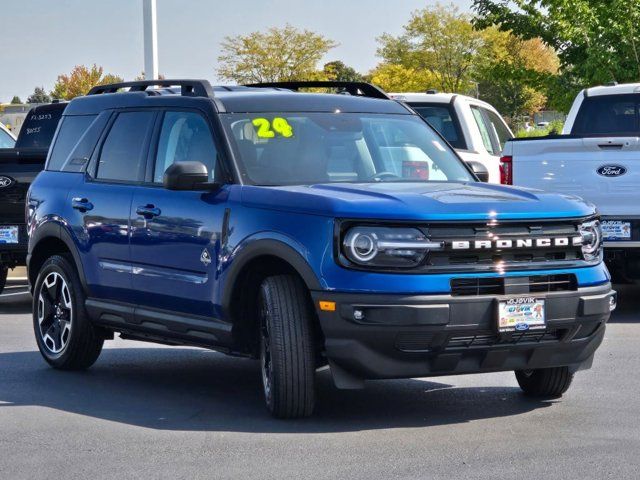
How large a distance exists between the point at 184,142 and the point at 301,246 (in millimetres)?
1734

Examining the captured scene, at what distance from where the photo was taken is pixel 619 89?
14.2m

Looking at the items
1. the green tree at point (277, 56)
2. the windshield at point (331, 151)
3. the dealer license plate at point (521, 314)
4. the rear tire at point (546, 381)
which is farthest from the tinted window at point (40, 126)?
the green tree at point (277, 56)

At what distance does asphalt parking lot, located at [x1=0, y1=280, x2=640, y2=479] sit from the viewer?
6340 mm

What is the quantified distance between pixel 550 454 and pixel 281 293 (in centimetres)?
168

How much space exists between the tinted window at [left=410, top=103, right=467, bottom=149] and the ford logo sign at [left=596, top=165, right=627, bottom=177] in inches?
135

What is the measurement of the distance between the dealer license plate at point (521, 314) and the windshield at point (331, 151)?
1.45 m

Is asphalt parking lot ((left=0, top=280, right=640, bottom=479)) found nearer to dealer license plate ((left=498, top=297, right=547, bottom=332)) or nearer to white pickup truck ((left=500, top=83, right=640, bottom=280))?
dealer license plate ((left=498, top=297, right=547, bottom=332))

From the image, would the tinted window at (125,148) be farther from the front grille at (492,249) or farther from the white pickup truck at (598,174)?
the white pickup truck at (598,174)

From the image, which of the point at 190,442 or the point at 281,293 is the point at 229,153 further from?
the point at 190,442

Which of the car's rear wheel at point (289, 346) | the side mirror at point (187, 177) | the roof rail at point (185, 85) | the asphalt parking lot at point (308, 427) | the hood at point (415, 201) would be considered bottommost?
the asphalt parking lot at point (308, 427)

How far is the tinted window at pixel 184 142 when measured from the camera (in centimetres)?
831

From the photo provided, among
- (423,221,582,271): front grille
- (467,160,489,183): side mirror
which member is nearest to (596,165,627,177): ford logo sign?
(467,160,489,183): side mirror

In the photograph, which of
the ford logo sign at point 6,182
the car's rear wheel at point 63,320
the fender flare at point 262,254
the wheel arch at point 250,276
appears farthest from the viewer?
the ford logo sign at point 6,182

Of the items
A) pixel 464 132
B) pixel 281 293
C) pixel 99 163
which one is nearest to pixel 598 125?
pixel 464 132
